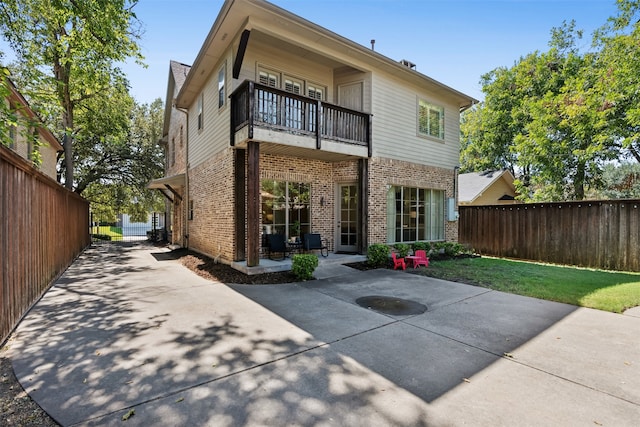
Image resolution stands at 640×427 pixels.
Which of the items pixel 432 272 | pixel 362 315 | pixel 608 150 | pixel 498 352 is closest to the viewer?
pixel 498 352

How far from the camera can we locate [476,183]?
1962cm

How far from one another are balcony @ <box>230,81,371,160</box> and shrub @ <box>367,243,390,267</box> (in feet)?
9.56

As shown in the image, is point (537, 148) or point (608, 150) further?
point (537, 148)

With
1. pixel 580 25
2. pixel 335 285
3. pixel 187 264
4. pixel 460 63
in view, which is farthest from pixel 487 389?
pixel 580 25

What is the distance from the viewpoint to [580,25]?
2039 cm

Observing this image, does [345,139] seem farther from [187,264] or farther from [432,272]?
[187,264]

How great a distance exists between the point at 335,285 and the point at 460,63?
31.4 ft

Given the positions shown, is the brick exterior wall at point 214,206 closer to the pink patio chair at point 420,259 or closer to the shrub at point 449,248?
the pink patio chair at point 420,259

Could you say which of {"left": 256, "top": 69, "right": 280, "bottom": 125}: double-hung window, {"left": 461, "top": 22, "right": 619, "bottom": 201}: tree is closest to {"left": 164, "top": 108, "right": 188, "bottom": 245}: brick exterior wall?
{"left": 256, "top": 69, "right": 280, "bottom": 125}: double-hung window

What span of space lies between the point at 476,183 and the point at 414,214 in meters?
10.6

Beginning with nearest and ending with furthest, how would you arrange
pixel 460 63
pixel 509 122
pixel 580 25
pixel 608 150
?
pixel 460 63 → pixel 608 150 → pixel 580 25 → pixel 509 122

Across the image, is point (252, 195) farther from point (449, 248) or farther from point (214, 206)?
point (449, 248)

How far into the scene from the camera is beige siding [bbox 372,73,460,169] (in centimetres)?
1027

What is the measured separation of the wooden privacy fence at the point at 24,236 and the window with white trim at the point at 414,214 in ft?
29.6
